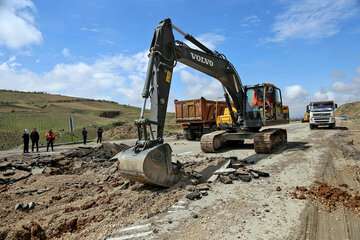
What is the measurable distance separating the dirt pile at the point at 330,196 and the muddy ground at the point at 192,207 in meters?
0.02

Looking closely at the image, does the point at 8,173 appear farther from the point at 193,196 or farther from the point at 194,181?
the point at 193,196

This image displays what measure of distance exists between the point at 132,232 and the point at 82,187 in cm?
438

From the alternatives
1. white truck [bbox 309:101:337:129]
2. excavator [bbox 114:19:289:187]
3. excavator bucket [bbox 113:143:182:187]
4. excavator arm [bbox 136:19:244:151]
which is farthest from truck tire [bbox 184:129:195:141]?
excavator bucket [bbox 113:143:182:187]

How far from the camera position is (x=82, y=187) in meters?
9.64

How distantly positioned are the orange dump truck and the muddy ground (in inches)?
508

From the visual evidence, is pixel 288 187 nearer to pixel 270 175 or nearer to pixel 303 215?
pixel 270 175

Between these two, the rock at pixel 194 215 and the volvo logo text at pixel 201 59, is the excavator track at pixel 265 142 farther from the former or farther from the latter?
the rock at pixel 194 215

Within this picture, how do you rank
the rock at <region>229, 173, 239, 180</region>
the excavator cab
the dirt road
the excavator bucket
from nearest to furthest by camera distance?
the dirt road, the excavator bucket, the rock at <region>229, 173, 239, 180</region>, the excavator cab

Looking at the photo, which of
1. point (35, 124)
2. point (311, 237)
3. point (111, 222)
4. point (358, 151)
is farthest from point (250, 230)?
point (35, 124)

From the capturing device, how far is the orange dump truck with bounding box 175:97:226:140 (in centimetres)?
2400

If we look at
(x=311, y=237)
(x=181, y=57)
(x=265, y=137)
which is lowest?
(x=311, y=237)

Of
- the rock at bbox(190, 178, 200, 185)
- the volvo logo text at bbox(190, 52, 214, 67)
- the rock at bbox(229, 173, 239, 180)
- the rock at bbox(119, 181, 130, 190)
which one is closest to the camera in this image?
the rock at bbox(190, 178, 200, 185)

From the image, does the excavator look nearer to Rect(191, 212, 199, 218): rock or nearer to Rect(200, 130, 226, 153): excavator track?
Rect(200, 130, 226, 153): excavator track

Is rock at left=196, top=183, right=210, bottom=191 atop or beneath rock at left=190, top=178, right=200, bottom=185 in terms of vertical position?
beneath
